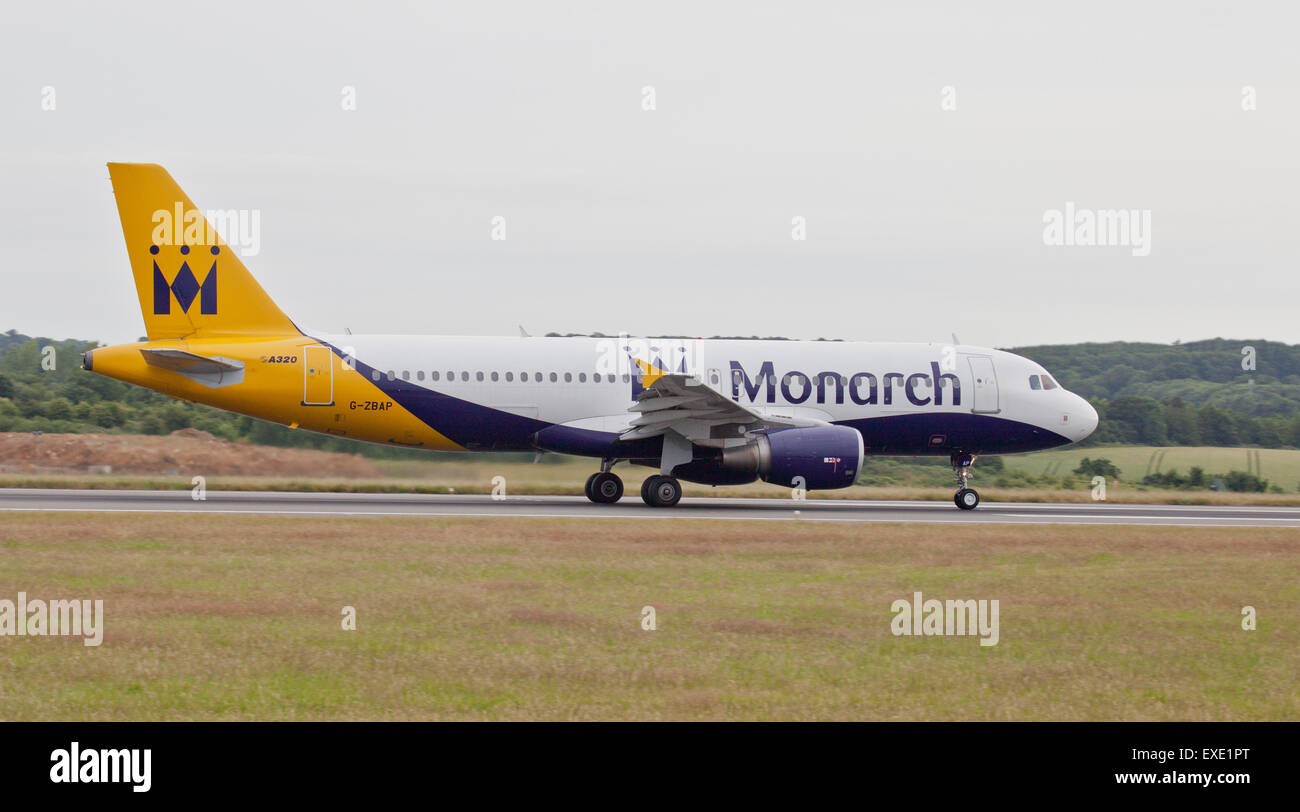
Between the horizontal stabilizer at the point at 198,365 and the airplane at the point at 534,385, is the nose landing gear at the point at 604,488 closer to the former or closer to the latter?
the airplane at the point at 534,385

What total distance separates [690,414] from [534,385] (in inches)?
135

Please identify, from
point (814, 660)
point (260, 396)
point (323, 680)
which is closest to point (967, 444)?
point (260, 396)

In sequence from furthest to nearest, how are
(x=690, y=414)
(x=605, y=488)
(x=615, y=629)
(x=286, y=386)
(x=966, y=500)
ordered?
(x=966, y=500) → (x=605, y=488) → (x=690, y=414) → (x=286, y=386) → (x=615, y=629)

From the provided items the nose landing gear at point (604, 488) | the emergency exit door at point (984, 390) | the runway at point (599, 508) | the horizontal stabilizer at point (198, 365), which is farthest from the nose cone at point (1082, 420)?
the horizontal stabilizer at point (198, 365)

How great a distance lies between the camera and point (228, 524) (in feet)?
61.1

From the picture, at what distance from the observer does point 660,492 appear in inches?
1000

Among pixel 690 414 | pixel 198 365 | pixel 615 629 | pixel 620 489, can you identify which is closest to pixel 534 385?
pixel 620 489

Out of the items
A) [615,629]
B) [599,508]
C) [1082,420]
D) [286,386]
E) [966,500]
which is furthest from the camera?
[1082,420]

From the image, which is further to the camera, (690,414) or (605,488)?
(605,488)

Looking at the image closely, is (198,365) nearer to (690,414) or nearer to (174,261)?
(174,261)

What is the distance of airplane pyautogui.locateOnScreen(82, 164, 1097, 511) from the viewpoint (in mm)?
24594

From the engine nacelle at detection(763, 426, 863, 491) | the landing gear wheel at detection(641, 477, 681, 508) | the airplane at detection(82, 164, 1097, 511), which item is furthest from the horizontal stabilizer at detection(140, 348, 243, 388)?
the engine nacelle at detection(763, 426, 863, 491)
